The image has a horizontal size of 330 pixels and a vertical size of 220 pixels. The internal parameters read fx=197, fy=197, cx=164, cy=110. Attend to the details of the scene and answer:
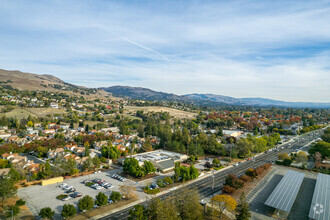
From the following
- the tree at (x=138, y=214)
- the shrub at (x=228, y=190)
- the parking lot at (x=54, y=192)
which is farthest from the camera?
A: the shrub at (x=228, y=190)

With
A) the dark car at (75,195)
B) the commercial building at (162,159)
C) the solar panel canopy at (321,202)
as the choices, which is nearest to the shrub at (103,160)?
the commercial building at (162,159)

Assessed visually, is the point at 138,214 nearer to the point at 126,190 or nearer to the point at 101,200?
the point at 101,200

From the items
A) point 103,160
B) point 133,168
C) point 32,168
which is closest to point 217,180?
point 133,168

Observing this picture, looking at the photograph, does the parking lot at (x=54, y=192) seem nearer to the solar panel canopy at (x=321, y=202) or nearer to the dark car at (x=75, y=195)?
the dark car at (x=75, y=195)

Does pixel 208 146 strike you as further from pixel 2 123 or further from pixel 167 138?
pixel 2 123

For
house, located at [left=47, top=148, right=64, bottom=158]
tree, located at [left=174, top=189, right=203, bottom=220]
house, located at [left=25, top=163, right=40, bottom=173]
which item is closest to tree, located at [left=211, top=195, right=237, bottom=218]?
tree, located at [left=174, top=189, right=203, bottom=220]

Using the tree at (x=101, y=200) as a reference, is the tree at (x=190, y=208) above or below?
above

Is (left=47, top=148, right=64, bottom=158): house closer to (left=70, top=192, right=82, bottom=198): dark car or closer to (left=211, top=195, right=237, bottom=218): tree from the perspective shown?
(left=70, top=192, right=82, bottom=198): dark car
